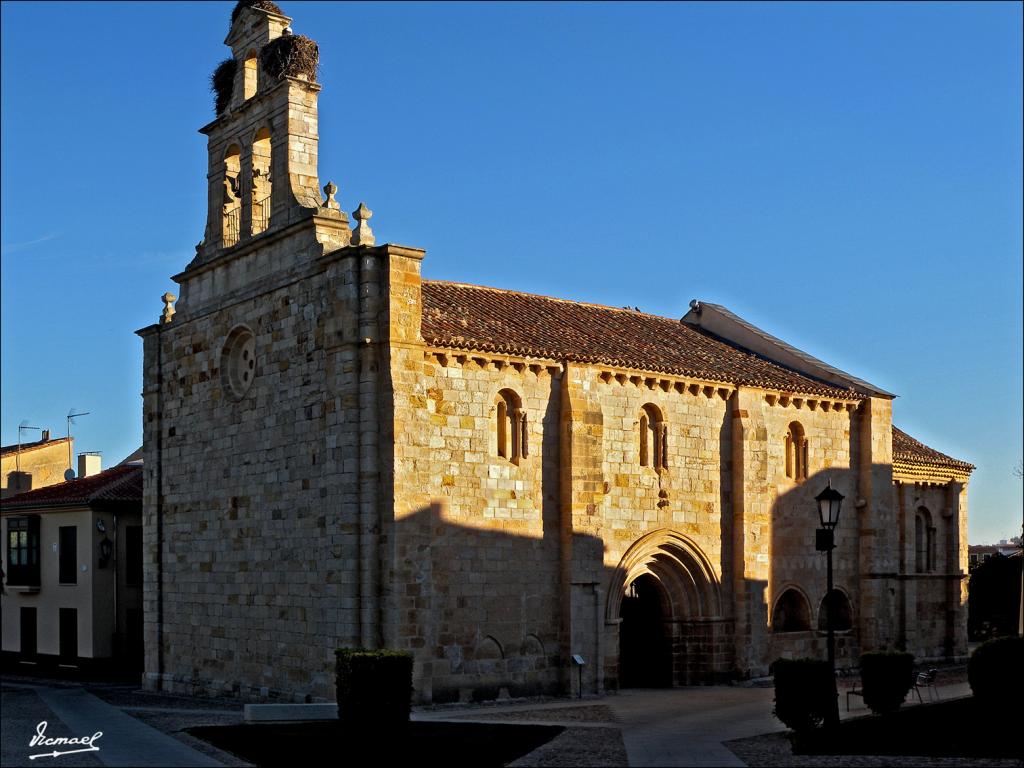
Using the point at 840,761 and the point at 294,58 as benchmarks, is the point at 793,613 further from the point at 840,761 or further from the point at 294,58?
the point at 294,58

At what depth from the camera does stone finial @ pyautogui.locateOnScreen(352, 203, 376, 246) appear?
25891 millimetres

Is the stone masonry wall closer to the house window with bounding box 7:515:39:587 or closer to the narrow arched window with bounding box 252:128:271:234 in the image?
the narrow arched window with bounding box 252:128:271:234

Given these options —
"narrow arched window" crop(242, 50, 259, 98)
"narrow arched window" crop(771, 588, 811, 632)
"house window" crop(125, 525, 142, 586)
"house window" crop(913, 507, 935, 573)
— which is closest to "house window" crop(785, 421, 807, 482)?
"narrow arched window" crop(771, 588, 811, 632)

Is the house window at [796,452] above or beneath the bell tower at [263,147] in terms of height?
beneath

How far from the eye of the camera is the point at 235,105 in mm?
29453

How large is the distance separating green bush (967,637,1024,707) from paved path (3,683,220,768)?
40.5 feet

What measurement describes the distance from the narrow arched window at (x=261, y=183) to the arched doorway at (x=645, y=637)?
12.5 m

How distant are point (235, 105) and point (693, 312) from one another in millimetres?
15280

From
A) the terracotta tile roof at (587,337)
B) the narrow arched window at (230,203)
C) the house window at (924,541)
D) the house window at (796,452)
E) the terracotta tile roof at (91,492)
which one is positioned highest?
the narrow arched window at (230,203)

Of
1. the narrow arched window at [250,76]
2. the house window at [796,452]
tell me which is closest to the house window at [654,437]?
the house window at [796,452]

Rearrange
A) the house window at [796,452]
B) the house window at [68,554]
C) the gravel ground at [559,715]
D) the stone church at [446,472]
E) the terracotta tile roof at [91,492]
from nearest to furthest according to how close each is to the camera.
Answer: the gravel ground at [559,715] → the stone church at [446,472] → the house window at [796,452] → the terracotta tile roof at [91,492] → the house window at [68,554]

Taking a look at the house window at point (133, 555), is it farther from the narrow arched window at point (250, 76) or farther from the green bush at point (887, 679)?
the green bush at point (887, 679)

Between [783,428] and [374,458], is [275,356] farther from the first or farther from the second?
[783,428]

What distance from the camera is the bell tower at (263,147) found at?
27266 mm
